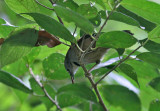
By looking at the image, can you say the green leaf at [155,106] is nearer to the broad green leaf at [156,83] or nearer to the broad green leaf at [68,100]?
the broad green leaf at [156,83]

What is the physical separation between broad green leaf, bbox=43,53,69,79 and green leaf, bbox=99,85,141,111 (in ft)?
0.77

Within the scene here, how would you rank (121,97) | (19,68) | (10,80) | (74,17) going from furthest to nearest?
(19,68), (121,97), (10,80), (74,17)

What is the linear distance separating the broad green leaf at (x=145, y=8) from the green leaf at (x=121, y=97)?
45 centimetres

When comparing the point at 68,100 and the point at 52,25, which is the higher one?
the point at 52,25

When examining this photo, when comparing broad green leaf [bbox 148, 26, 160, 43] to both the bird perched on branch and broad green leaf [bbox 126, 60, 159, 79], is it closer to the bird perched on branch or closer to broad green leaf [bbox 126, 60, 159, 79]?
the bird perched on branch

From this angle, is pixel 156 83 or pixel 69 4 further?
pixel 156 83

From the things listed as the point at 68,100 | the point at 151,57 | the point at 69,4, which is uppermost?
the point at 69,4

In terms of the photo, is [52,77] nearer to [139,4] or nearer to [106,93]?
[106,93]

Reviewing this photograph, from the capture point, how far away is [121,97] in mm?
1300

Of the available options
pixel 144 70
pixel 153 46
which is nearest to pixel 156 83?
pixel 144 70

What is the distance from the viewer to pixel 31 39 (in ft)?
3.05

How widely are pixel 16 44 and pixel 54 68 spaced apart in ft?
1.38

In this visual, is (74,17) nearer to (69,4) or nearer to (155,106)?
(69,4)

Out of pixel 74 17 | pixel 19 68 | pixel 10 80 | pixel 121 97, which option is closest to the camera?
pixel 74 17
